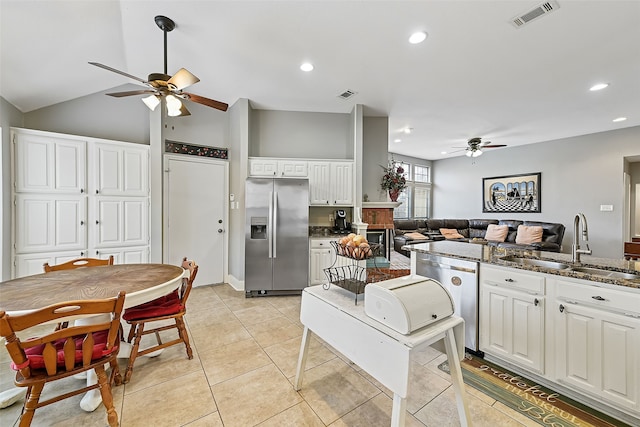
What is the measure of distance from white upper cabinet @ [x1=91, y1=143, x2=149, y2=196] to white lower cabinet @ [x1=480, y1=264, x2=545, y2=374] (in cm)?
437

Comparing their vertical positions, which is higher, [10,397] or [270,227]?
[270,227]

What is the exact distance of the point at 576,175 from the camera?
6.11 meters

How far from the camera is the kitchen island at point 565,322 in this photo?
1.55 m

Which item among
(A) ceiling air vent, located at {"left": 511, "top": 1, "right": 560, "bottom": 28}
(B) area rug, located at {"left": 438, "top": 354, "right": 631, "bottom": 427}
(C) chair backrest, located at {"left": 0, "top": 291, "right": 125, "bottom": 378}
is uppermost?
(A) ceiling air vent, located at {"left": 511, "top": 1, "right": 560, "bottom": 28}

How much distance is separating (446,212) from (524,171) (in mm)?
2488

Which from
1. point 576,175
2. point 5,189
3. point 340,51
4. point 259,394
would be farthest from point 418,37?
point 576,175

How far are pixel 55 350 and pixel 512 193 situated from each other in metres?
9.03

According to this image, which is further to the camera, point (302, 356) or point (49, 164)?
point (49, 164)

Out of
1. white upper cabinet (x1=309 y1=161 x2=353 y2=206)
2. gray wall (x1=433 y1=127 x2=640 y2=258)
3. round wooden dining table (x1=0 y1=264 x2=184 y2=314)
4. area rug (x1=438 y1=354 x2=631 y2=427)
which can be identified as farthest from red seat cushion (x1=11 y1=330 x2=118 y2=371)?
gray wall (x1=433 y1=127 x2=640 y2=258)

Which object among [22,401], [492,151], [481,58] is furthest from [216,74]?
[492,151]

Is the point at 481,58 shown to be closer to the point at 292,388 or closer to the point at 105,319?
the point at 292,388

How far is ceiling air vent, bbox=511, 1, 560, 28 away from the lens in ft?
6.99

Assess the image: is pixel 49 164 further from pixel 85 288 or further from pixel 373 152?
pixel 373 152

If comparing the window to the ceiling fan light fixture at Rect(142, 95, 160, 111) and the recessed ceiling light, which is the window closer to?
the recessed ceiling light
